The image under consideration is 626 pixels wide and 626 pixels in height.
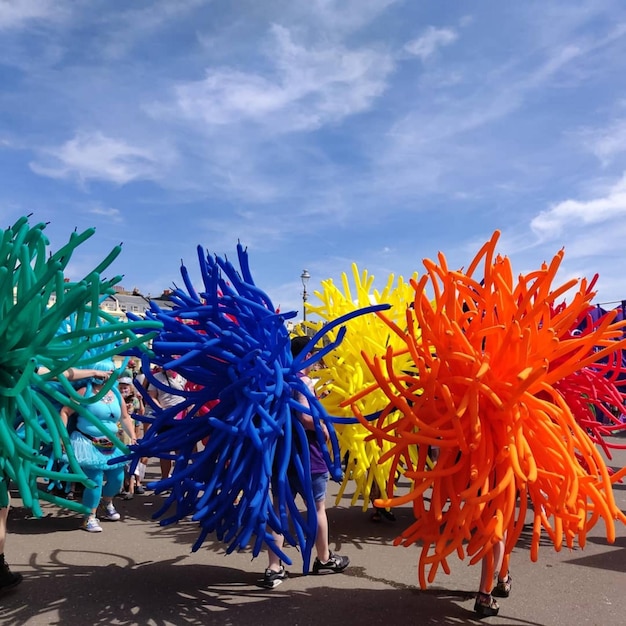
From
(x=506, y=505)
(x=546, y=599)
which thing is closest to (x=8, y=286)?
(x=506, y=505)

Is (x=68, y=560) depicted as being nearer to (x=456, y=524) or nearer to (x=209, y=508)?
(x=209, y=508)

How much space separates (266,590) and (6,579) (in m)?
1.41

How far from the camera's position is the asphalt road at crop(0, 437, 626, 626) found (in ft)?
9.62

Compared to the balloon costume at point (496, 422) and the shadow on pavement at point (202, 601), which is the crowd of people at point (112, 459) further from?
the balloon costume at point (496, 422)

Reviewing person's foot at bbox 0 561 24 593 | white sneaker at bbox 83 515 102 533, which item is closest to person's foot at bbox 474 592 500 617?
person's foot at bbox 0 561 24 593

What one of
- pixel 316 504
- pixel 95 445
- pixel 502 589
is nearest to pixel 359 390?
pixel 316 504

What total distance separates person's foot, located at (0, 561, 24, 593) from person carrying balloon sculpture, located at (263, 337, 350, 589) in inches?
54.0

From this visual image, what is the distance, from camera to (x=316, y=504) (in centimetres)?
339

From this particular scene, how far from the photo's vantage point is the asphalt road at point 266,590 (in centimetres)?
293

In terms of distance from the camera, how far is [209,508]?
2.71 meters

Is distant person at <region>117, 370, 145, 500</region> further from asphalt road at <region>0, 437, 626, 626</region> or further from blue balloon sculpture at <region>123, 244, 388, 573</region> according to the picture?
blue balloon sculpture at <region>123, 244, 388, 573</region>

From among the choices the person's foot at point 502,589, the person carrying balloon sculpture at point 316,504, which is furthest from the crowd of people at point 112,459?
the person's foot at point 502,589

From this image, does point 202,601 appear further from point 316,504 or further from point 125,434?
point 125,434

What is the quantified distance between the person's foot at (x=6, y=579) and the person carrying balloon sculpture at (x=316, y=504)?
1372 millimetres
